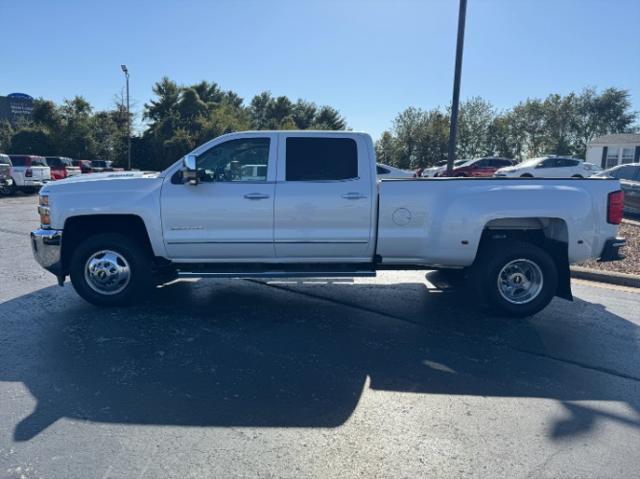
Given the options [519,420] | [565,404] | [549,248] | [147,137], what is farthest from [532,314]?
[147,137]

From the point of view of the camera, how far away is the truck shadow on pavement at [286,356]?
11.5 feet

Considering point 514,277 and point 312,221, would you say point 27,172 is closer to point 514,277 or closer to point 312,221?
point 312,221

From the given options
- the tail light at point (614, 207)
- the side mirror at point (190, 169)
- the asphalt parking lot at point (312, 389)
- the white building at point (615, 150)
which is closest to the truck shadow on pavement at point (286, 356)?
the asphalt parking lot at point (312, 389)

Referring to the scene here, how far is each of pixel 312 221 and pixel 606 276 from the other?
17.6 feet

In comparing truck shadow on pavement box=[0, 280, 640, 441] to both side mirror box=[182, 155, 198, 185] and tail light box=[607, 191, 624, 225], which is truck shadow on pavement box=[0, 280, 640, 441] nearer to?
tail light box=[607, 191, 624, 225]

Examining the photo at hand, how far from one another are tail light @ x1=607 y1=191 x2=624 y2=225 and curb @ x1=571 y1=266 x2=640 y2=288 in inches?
113

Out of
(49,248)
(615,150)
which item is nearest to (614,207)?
(49,248)

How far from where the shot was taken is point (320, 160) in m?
5.61

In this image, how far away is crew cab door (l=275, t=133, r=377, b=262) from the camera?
5449mm

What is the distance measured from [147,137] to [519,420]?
4521 cm

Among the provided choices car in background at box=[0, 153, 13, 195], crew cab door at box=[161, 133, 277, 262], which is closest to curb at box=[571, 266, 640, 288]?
crew cab door at box=[161, 133, 277, 262]

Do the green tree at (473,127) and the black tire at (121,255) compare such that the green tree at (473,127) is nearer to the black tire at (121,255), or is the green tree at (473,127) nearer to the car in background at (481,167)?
the car in background at (481,167)

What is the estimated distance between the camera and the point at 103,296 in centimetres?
562

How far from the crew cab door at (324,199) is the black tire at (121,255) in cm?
158
